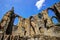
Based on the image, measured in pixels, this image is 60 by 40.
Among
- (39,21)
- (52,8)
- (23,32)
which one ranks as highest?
(52,8)

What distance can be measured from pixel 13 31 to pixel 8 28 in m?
2.31

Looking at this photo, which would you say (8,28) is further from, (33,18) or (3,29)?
(33,18)

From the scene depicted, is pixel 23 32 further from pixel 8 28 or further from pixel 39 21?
pixel 39 21

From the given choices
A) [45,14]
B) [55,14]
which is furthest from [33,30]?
[55,14]

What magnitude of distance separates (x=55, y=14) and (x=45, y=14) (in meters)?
4.23

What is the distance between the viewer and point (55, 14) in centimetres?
4206

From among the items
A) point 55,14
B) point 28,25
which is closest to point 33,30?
point 28,25

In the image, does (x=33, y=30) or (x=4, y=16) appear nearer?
(x=33, y=30)

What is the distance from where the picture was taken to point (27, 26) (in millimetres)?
39562

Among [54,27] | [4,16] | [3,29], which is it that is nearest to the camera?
[54,27]

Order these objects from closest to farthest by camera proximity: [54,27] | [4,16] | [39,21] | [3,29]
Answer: [54,27] < [3,29] < [4,16] < [39,21]

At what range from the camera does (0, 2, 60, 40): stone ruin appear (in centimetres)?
3403

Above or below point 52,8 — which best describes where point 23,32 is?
below

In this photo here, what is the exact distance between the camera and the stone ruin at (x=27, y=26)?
34.0m
